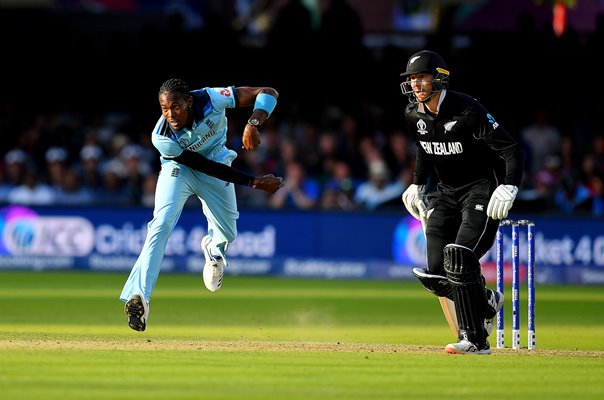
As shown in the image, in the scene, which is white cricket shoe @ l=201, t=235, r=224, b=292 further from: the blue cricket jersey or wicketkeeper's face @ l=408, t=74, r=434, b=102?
wicketkeeper's face @ l=408, t=74, r=434, b=102

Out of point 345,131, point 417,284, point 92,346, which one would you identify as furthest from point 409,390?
point 345,131

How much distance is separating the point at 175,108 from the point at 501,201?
252cm

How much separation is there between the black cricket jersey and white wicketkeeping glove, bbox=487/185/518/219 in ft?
0.57

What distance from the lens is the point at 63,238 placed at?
18.8 meters

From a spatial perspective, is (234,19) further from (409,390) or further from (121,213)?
(409,390)

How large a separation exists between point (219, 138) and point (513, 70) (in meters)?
11.3

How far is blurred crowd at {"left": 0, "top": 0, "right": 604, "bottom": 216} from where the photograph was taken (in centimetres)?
1936

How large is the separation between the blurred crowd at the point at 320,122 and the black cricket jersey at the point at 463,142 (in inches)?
384

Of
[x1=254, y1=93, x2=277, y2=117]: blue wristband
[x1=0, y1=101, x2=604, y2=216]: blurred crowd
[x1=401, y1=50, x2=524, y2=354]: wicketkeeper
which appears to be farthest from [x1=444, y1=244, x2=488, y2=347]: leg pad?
[x1=0, y1=101, x2=604, y2=216]: blurred crowd

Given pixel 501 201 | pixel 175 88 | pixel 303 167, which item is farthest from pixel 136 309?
pixel 303 167

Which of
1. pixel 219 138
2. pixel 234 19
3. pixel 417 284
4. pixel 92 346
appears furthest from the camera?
pixel 234 19

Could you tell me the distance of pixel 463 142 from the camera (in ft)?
29.1

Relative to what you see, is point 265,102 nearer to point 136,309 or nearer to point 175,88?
→ point 175,88

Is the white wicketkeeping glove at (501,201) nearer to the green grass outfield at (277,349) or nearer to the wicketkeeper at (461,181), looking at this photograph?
the wicketkeeper at (461,181)
